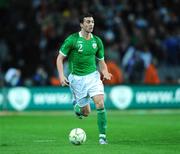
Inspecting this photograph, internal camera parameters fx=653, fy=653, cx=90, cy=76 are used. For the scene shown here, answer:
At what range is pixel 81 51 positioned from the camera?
540 inches

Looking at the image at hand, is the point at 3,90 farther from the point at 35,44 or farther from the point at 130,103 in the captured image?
the point at 130,103

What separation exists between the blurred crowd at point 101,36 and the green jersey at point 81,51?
1295 centimetres

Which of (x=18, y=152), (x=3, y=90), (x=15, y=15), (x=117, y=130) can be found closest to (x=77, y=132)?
(x=18, y=152)

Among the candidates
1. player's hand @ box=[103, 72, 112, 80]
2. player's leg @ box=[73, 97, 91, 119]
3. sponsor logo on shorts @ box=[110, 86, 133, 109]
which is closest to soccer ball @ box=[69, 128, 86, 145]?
player's hand @ box=[103, 72, 112, 80]

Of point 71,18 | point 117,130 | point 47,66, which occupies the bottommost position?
point 117,130

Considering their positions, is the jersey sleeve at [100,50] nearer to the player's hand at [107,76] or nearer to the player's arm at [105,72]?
the player's arm at [105,72]

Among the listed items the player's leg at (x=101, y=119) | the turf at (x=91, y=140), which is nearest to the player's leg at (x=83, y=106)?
the turf at (x=91, y=140)

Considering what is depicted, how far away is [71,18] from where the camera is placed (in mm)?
28531

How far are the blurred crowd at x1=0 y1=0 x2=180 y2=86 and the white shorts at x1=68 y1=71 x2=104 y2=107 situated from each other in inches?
502

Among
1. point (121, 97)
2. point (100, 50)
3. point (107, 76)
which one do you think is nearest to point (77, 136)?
point (107, 76)

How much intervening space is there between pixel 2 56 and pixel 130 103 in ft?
21.0

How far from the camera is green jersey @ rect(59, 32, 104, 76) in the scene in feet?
44.8

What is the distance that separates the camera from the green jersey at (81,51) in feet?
44.8

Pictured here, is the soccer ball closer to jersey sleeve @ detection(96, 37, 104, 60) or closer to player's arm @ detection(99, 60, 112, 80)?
player's arm @ detection(99, 60, 112, 80)
